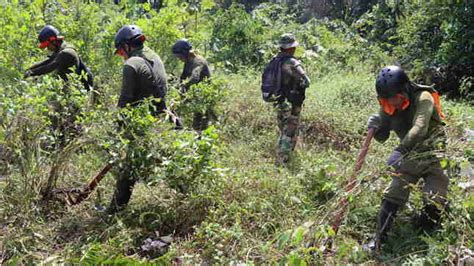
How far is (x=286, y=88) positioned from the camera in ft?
20.6

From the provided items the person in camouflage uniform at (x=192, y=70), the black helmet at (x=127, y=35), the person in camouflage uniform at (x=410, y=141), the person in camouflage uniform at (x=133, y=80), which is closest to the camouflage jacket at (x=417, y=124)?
the person in camouflage uniform at (x=410, y=141)

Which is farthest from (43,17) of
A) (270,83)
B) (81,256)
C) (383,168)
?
(383,168)

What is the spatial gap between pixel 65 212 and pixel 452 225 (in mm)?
3260

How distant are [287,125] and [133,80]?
238 centimetres

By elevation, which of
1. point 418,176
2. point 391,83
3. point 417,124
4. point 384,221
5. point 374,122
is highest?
point 391,83

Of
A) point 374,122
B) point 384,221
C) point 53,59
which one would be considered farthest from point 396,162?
point 53,59

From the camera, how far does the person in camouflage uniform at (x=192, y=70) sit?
666cm

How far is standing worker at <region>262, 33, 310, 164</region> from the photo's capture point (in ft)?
20.2

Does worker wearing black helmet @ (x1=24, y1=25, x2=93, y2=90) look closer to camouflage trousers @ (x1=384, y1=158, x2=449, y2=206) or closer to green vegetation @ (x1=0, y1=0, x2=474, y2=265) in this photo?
green vegetation @ (x1=0, y1=0, x2=474, y2=265)

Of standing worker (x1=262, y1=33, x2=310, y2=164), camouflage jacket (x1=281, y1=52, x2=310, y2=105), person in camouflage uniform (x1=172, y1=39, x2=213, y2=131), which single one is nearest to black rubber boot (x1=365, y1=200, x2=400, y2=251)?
standing worker (x1=262, y1=33, x2=310, y2=164)

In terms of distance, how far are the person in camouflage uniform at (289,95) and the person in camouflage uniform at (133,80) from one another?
1.77 m

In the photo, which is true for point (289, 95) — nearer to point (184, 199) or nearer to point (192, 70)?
point (192, 70)

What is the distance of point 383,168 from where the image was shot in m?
3.77

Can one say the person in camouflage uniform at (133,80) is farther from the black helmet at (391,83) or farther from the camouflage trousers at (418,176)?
the camouflage trousers at (418,176)
